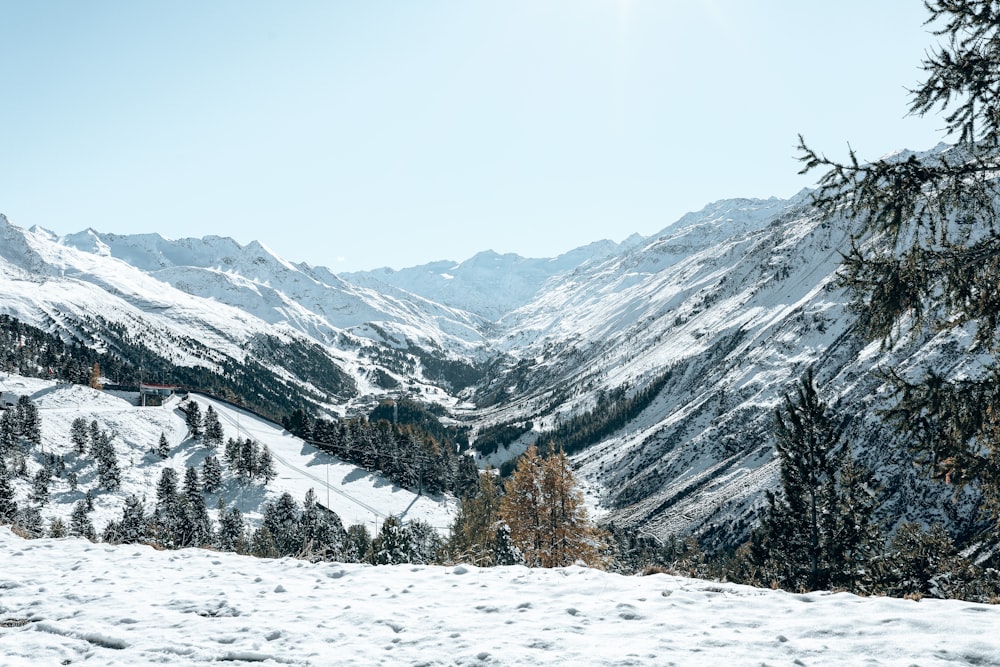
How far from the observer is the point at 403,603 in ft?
32.9

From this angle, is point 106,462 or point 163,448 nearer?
point 106,462

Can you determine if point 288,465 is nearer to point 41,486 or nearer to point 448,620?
point 41,486

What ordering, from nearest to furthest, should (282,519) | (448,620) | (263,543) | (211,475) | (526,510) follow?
(448,620)
(526,510)
(263,543)
(282,519)
(211,475)

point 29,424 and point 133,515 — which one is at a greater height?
point 29,424

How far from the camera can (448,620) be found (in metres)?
9.12

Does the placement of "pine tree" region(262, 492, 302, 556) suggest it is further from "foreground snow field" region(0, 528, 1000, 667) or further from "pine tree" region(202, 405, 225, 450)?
"foreground snow field" region(0, 528, 1000, 667)

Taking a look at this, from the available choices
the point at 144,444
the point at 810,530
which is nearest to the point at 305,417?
the point at 144,444

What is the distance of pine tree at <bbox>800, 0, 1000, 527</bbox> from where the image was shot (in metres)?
9.50

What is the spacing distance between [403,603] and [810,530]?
26319 millimetres

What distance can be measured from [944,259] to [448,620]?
10315 mm

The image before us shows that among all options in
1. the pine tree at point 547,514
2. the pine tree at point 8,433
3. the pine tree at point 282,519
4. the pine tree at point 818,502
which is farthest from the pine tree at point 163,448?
the pine tree at point 818,502

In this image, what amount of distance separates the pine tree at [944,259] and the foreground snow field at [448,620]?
319 centimetres

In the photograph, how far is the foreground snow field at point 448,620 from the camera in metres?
7.41

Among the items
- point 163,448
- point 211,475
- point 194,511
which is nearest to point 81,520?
point 194,511
